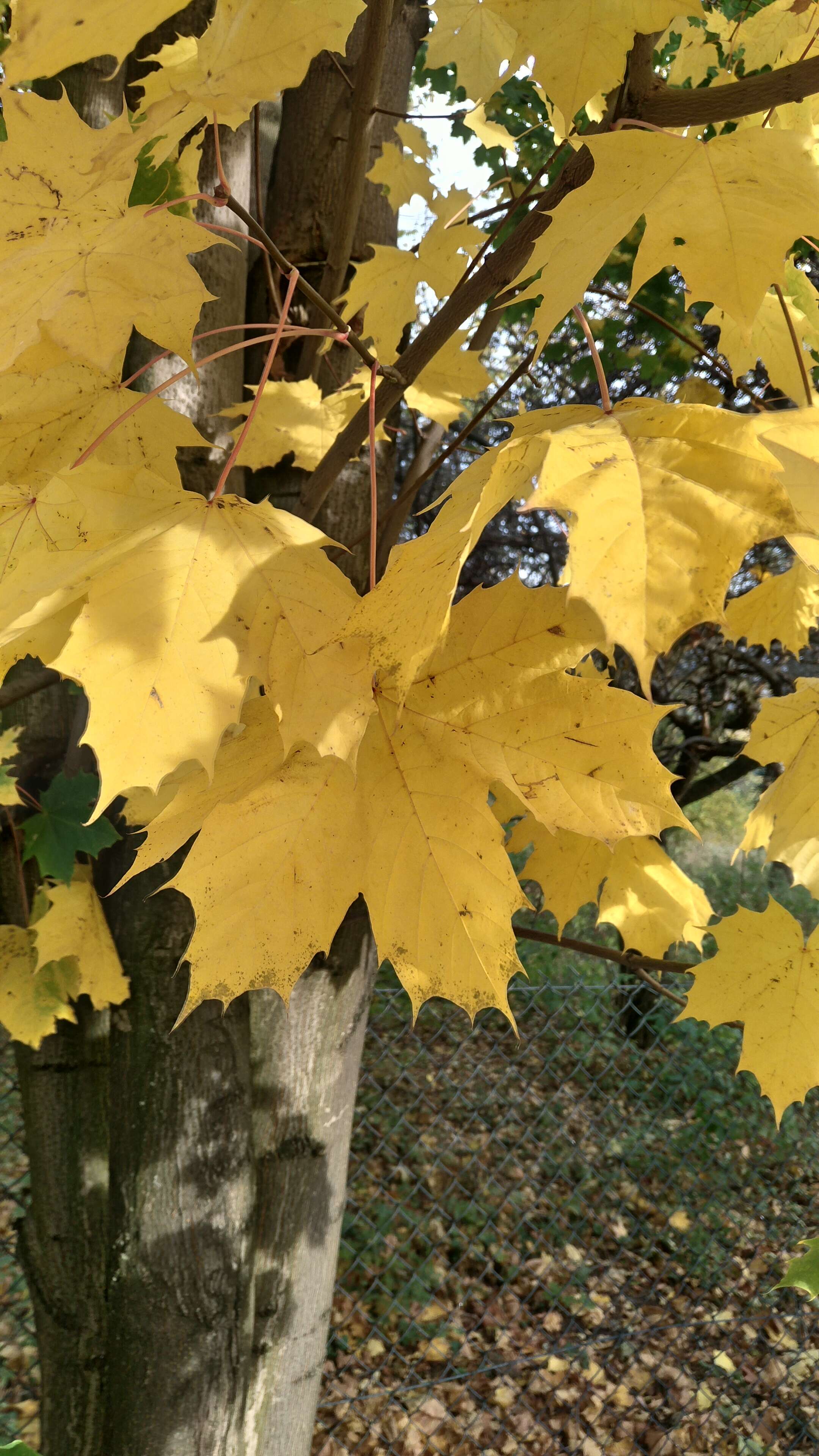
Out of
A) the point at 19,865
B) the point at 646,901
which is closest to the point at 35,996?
the point at 19,865

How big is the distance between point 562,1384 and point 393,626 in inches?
152

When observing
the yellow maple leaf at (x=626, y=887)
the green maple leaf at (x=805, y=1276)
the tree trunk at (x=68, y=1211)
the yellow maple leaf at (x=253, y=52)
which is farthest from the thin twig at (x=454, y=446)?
the green maple leaf at (x=805, y=1276)

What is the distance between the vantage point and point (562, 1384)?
3422 mm

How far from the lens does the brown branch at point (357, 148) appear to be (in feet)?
3.61

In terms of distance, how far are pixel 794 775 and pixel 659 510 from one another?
0.73m

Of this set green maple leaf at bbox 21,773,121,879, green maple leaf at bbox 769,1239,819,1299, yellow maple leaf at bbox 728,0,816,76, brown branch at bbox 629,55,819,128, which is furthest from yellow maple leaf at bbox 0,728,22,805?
yellow maple leaf at bbox 728,0,816,76

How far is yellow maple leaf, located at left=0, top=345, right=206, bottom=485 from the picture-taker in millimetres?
986

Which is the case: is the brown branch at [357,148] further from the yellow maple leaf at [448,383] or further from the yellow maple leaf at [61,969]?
the yellow maple leaf at [61,969]

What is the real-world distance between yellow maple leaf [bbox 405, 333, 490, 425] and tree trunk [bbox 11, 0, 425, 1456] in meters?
0.32

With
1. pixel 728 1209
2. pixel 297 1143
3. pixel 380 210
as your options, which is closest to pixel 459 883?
pixel 297 1143

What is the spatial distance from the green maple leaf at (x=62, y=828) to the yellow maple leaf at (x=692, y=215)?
1212 mm

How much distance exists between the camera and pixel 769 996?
134 cm

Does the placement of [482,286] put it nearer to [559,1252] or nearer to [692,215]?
[692,215]

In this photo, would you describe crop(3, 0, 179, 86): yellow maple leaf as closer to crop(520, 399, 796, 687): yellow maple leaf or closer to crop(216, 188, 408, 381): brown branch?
crop(216, 188, 408, 381): brown branch
